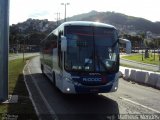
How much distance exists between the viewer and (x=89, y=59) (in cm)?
1591

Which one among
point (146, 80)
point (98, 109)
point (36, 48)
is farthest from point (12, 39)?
point (98, 109)

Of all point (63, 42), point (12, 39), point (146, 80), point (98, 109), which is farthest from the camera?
point (12, 39)

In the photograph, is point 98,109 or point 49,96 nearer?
point 98,109

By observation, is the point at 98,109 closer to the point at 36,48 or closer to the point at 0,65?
the point at 0,65

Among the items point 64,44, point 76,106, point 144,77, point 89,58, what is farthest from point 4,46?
→ point 144,77

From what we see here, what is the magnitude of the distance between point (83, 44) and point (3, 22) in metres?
3.28

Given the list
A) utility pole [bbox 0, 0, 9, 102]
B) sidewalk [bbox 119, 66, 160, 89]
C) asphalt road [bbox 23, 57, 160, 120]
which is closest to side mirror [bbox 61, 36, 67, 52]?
asphalt road [bbox 23, 57, 160, 120]

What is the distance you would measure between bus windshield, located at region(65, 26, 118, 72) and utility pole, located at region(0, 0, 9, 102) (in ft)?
7.91

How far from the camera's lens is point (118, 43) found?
1652 cm

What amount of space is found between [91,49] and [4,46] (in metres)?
3.45

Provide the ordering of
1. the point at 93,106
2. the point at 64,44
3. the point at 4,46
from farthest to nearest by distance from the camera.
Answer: the point at 4,46 < the point at 64,44 < the point at 93,106

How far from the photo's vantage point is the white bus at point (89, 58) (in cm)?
1571

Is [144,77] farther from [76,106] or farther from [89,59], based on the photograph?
[76,106]

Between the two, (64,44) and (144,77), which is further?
(144,77)
